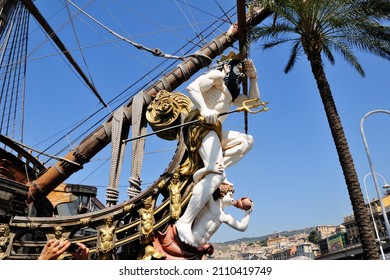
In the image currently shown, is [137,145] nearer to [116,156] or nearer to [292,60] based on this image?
[116,156]

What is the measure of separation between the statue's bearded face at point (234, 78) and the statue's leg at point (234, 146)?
629 mm

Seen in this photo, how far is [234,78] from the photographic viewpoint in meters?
5.27

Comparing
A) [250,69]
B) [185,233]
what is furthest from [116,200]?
[250,69]

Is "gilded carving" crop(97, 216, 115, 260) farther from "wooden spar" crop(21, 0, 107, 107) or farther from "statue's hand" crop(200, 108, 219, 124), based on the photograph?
"wooden spar" crop(21, 0, 107, 107)

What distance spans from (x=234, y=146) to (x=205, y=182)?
82 centimetres

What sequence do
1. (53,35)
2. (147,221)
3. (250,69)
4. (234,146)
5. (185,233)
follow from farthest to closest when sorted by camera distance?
(53,35) < (250,69) < (234,146) < (147,221) < (185,233)

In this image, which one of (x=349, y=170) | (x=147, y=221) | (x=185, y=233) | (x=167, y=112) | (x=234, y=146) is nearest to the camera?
(x=185, y=233)

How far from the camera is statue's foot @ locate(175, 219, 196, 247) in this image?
4293mm

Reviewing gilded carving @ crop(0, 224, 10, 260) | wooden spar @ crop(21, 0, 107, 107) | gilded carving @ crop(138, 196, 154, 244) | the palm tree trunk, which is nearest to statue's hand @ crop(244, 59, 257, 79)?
gilded carving @ crop(138, 196, 154, 244)

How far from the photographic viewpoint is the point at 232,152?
4.96m

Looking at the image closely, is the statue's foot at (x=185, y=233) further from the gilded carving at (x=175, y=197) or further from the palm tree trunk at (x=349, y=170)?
the palm tree trunk at (x=349, y=170)

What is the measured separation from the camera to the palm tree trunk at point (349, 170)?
22.9 feet
